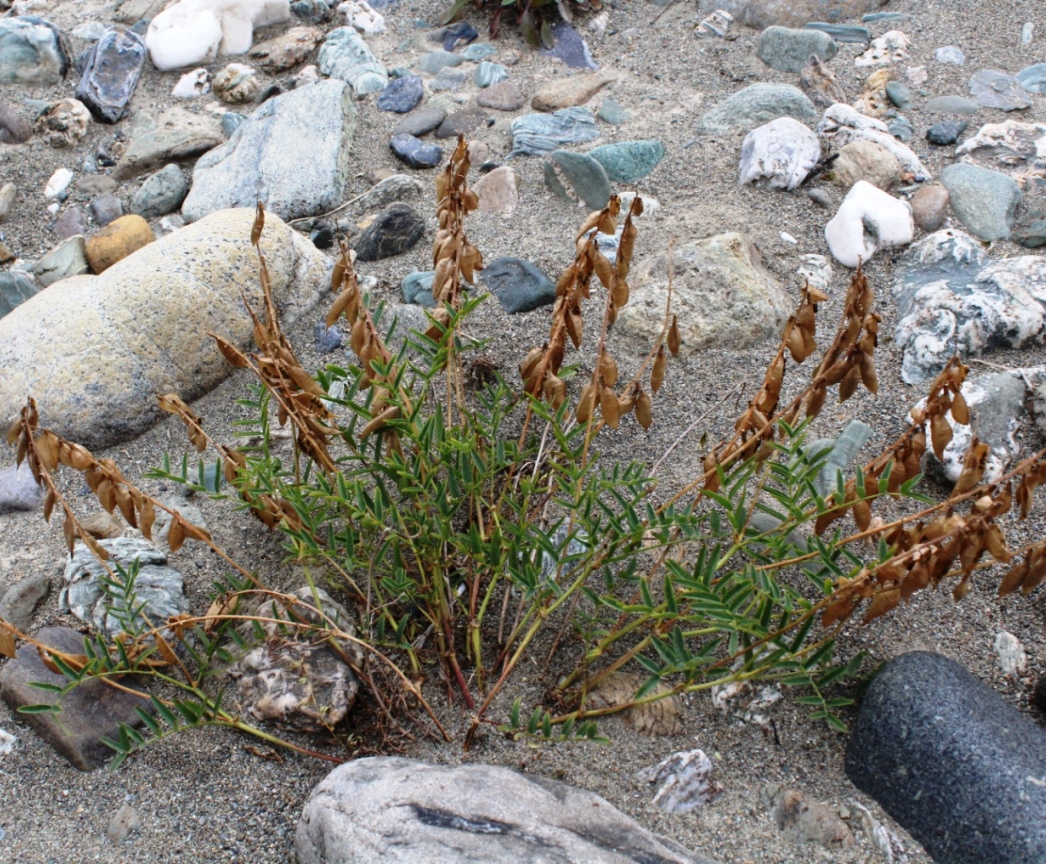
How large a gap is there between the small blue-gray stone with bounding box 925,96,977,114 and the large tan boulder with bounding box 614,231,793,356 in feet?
4.77

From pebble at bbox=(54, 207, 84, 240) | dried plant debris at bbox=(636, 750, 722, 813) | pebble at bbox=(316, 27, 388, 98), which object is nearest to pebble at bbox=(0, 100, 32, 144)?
pebble at bbox=(54, 207, 84, 240)

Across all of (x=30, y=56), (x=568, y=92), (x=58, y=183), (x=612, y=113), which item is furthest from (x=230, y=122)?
(x=612, y=113)

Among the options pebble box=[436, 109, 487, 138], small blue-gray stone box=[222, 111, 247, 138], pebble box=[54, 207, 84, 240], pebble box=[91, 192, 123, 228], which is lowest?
pebble box=[54, 207, 84, 240]

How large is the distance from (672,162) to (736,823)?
2637 millimetres

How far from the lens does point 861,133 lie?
377 cm

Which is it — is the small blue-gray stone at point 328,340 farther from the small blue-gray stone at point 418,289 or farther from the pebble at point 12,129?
the pebble at point 12,129

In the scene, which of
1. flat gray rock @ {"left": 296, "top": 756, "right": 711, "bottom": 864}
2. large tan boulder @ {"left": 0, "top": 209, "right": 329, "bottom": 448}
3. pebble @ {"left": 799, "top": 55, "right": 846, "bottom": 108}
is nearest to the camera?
flat gray rock @ {"left": 296, "top": 756, "right": 711, "bottom": 864}

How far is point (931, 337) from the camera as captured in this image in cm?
295

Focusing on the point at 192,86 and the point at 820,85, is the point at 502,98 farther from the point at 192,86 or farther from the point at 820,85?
the point at 192,86

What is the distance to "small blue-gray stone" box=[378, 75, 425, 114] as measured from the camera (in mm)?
4391

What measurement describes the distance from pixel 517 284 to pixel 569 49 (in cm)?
192

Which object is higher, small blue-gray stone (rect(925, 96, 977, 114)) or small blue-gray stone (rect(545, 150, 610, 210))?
small blue-gray stone (rect(925, 96, 977, 114))

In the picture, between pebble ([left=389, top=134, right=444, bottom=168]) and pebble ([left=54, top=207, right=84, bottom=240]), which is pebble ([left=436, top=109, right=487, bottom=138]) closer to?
pebble ([left=389, top=134, right=444, bottom=168])

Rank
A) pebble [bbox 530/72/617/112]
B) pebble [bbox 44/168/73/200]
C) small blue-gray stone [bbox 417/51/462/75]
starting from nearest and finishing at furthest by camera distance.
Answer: pebble [bbox 44/168/73/200] → pebble [bbox 530/72/617/112] → small blue-gray stone [bbox 417/51/462/75]
